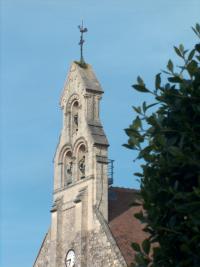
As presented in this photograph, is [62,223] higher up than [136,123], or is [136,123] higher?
[62,223]

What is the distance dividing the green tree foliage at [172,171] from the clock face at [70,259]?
30622 millimetres

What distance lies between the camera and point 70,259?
146 feet

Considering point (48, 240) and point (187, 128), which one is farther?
point (48, 240)

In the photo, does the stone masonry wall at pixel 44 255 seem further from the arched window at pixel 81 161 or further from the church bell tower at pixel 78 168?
the arched window at pixel 81 161

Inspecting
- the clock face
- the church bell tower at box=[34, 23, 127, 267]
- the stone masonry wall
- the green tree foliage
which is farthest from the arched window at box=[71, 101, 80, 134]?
the green tree foliage

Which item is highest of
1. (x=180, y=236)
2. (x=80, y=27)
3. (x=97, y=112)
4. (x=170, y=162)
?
(x=80, y=27)

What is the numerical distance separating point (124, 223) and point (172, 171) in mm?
30156

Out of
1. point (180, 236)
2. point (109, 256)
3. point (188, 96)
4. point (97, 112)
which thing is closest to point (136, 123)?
point (188, 96)

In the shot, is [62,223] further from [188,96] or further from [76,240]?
[188,96]

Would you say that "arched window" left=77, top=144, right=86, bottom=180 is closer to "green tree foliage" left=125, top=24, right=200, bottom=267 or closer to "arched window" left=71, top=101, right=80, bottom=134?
"arched window" left=71, top=101, right=80, bottom=134

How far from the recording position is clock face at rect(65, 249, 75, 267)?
144 feet

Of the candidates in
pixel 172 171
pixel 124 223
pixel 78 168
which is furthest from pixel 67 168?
pixel 172 171

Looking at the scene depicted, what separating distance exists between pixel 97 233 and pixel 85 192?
8.67ft

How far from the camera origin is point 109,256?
135 ft
